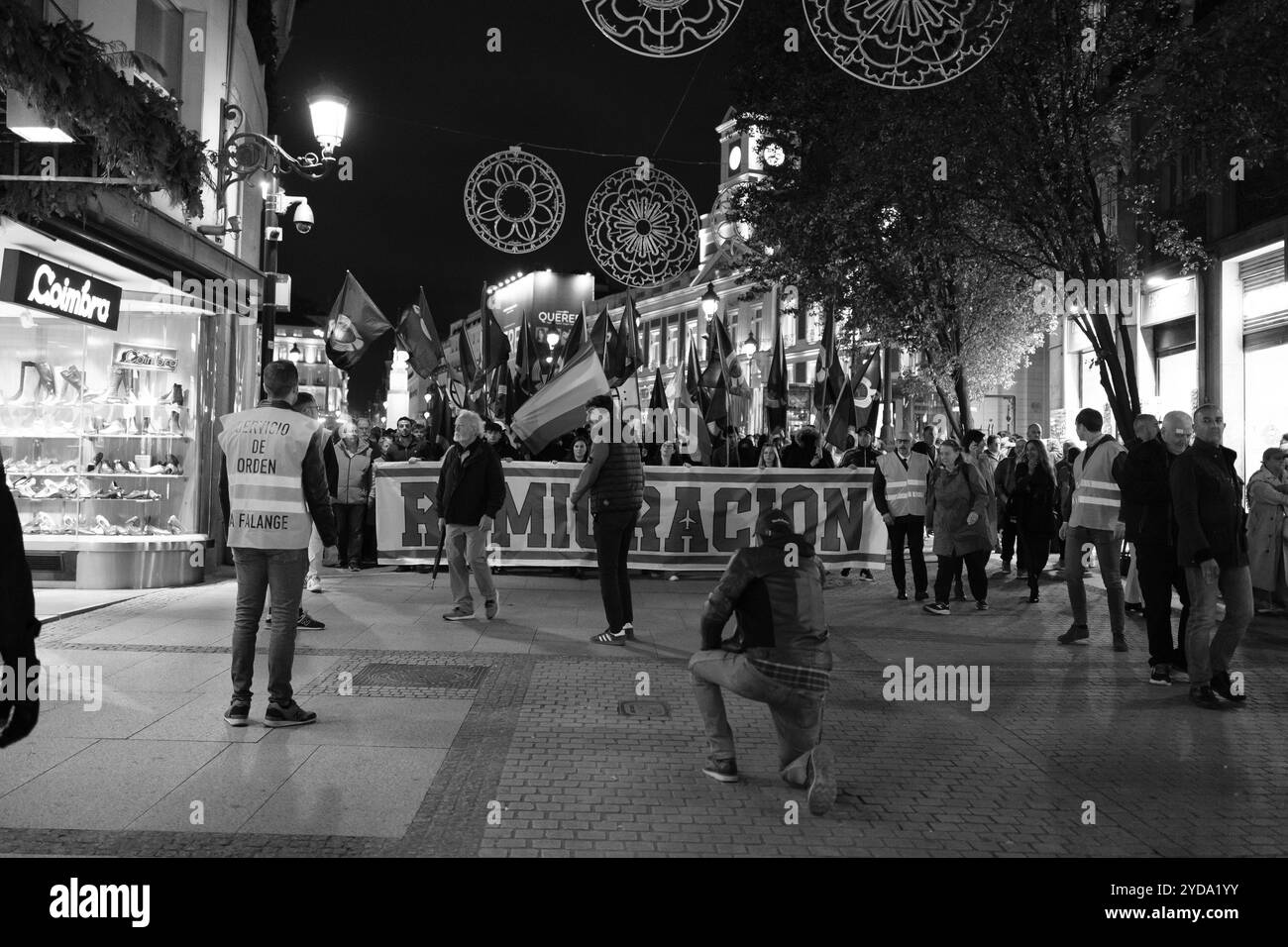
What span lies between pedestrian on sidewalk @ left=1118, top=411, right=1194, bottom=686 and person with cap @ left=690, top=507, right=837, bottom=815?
400cm

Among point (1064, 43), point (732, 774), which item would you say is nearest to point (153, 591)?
point (732, 774)

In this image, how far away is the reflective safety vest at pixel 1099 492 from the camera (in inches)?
355

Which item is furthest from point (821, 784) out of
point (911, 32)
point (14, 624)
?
point (911, 32)

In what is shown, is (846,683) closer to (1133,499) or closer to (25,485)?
(1133,499)

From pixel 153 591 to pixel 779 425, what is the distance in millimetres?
9297

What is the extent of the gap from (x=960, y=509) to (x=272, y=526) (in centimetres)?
747

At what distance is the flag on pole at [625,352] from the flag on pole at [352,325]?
3.96 metres

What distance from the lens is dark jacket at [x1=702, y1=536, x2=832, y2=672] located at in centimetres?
489

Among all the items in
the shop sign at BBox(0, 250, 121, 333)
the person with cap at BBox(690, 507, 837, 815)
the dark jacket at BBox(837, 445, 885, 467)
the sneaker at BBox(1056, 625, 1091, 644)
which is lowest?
the sneaker at BBox(1056, 625, 1091, 644)

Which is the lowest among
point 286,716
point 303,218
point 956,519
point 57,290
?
point 286,716

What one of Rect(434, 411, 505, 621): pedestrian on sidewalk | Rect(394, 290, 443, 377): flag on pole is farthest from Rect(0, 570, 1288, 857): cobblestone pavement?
Rect(394, 290, 443, 377): flag on pole

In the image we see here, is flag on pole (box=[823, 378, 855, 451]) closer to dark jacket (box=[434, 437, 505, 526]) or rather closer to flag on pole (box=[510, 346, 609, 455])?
flag on pole (box=[510, 346, 609, 455])

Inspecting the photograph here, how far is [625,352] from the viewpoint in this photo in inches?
651

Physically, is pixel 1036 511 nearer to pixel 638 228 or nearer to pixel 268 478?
pixel 638 228
